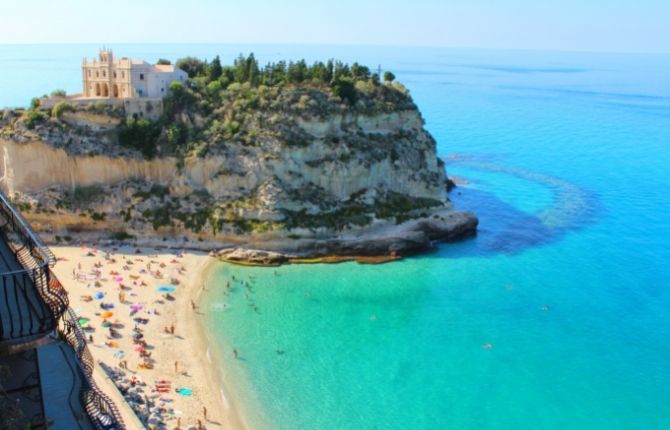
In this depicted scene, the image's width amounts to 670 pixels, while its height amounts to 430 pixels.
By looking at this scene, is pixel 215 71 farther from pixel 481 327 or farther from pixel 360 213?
pixel 481 327

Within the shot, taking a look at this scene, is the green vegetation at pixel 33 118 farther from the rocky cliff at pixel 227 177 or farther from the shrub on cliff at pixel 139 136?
the shrub on cliff at pixel 139 136

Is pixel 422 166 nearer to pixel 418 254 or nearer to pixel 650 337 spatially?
pixel 418 254

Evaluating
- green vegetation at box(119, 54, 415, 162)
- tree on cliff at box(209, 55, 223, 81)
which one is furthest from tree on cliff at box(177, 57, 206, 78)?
green vegetation at box(119, 54, 415, 162)

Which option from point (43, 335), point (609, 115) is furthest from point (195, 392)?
point (609, 115)

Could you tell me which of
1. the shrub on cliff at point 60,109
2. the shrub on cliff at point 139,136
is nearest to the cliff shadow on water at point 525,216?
the shrub on cliff at point 139,136

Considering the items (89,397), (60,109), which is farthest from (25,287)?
(60,109)

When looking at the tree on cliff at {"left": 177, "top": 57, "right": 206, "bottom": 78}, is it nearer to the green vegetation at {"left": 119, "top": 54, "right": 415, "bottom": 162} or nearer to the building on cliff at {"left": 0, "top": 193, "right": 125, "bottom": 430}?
the green vegetation at {"left": 119, "top": 54, "right": 415, "bottom": 162}
